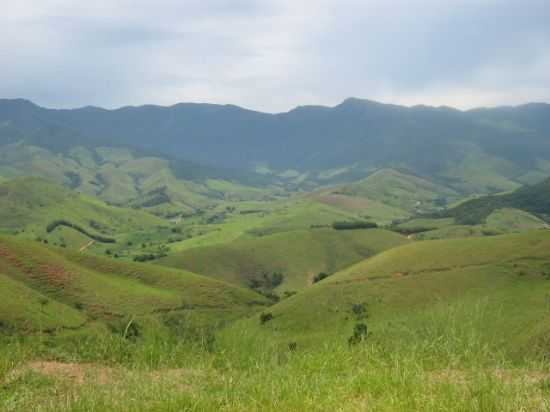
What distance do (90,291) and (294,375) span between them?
393 ft

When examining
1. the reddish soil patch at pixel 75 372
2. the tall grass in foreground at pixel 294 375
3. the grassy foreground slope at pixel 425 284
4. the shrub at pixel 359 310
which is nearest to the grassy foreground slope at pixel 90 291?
the grassy foreground slope at pixel 425 284

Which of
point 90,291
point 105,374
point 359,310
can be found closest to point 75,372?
point 105,374

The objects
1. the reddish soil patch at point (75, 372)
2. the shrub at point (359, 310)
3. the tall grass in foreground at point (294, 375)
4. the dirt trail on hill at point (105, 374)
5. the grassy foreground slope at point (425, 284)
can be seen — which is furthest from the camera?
the shrub at point (359, 310)

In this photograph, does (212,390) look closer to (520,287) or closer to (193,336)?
(193,336)

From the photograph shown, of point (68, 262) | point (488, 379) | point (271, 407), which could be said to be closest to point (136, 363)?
point (271, 407)

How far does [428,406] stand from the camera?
7.70m

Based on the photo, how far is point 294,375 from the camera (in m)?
9.77

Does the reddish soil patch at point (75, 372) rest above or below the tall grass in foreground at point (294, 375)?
below

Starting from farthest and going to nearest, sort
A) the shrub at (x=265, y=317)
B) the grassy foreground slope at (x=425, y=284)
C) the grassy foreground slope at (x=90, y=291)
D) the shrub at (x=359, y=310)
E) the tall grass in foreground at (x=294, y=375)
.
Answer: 1. the shrub at (x=265, y=317)
2. the grassy foreground slope at (x=90, y=291)
3. the shrub at (x=359, y=310)
4. the grassy foreground slope at (x=425, y=284)
5. the tall grass in foreground at (x=294, y=375)

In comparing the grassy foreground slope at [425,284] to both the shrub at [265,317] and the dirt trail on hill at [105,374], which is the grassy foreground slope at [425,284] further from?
the dirt trail on hill at [105,374]

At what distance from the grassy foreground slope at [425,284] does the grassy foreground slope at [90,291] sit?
804 inches

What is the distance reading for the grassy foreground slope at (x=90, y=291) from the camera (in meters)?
97.3

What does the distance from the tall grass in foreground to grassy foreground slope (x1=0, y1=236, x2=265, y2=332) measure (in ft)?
262

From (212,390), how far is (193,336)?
1.44 metres
